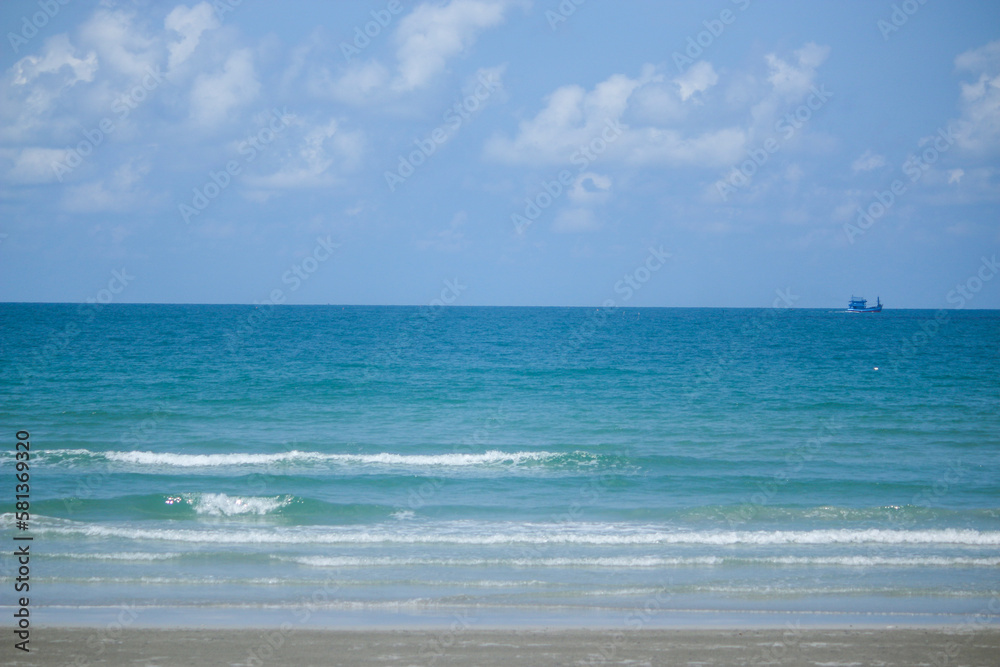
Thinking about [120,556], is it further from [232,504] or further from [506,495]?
[506,495]

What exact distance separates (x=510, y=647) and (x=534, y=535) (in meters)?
4.96

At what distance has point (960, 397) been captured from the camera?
96.4 feet

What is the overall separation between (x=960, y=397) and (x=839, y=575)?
22.1 meters

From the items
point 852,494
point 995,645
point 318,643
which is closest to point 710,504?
point 852,494

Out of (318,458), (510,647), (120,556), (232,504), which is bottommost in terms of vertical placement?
(510,647)

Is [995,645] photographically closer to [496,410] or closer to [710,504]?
[710,504]

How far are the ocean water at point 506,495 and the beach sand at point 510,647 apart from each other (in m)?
0.71

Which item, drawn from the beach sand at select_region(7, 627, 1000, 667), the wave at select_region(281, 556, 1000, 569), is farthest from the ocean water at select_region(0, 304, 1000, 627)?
the beach sand at select_region(7, 627, 1000, 667)

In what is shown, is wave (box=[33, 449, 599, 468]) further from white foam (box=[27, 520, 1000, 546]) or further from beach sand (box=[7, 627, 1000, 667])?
beach sand (box=[7, 627, 1000, 667])

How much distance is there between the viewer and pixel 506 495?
1658 cm

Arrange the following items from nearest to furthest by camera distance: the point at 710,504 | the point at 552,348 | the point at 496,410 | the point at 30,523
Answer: the point at 30,523, the point at 710,504, the point at 496,410, the point at 552,348

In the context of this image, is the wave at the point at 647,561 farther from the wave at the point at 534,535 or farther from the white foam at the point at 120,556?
the white foam at the point at 120,556

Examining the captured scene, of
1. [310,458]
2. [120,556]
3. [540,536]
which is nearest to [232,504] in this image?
[120,556]

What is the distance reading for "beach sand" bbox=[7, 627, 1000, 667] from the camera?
8.26m
